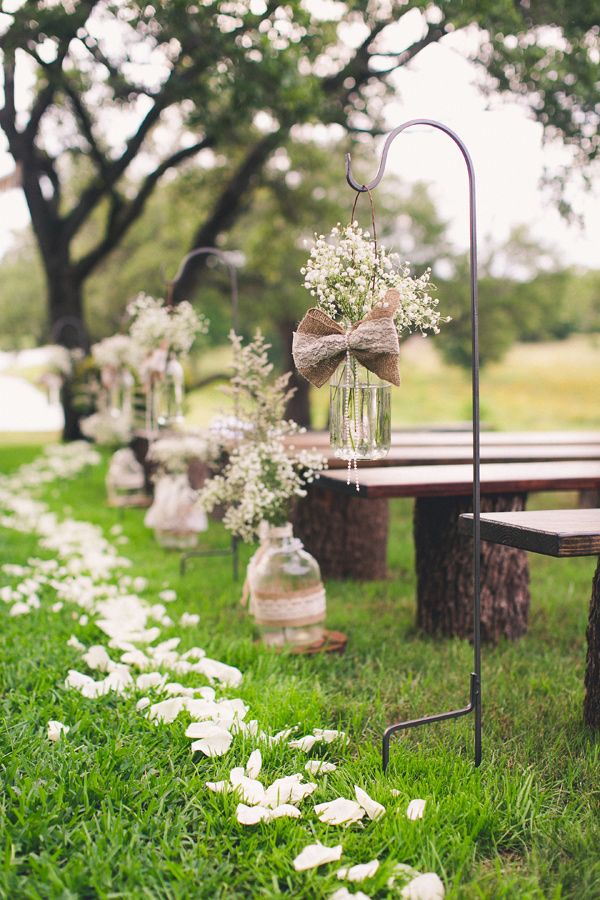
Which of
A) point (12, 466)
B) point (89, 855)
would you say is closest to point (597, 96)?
point (89, 855)

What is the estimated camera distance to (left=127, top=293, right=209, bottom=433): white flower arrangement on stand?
5.03 meters

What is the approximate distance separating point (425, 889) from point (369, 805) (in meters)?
0.37

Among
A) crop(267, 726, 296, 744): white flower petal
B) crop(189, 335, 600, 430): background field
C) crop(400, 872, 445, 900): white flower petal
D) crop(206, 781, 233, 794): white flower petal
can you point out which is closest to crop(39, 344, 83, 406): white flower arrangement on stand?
crop(267, 726, 296, 744): white flower petal

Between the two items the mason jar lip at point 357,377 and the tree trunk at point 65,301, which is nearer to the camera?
the mason jar lip at point 357,377

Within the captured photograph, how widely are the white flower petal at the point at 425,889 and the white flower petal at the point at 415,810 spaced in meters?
0.28

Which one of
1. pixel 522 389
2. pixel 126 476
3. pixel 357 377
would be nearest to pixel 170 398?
pixel 357 377

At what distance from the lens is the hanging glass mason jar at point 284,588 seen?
370 centimetres

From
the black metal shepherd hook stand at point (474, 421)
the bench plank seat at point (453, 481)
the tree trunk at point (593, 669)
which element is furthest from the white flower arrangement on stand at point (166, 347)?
the tree trunk at point (593, 669)

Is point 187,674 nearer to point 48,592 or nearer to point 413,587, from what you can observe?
point 48,592

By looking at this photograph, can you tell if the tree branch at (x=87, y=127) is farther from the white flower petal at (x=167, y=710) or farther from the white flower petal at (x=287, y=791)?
the white flower petal at (x=287, y=791)

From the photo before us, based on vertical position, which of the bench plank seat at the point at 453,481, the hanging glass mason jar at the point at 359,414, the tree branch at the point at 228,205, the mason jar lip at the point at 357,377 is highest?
the tree branch at the point at 228,205

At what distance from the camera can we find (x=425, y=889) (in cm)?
189

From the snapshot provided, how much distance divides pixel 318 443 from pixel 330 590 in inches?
37.5

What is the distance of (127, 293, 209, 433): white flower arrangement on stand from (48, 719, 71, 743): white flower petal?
2.62 metres
